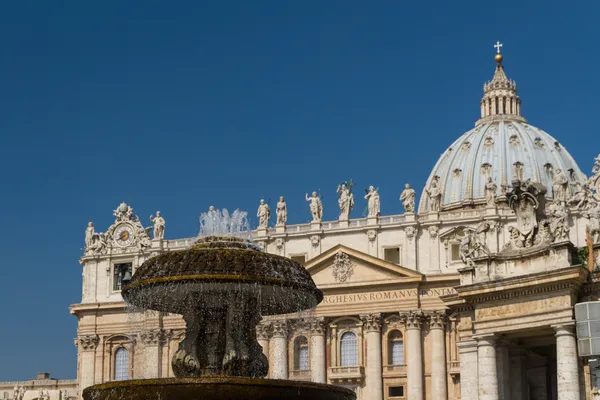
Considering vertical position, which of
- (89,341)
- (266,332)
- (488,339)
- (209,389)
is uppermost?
(266,332)

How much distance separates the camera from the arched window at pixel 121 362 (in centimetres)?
7806

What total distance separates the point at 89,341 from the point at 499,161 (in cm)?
5615

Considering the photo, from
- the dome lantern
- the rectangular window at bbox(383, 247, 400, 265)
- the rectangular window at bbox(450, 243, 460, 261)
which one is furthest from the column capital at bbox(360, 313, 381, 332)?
the dome lantern

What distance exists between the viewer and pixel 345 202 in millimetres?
73562

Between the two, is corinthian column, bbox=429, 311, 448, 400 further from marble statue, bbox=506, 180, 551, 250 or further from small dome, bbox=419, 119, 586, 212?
small dome, bbox=419, 119, 586, 212

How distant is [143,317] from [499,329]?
10.5 meters

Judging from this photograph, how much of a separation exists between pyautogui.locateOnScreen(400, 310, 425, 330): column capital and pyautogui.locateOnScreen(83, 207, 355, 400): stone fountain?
47.4 m

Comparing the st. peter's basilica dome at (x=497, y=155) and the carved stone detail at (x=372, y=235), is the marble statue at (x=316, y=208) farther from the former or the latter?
the st. peter's basilica dome at (x=497, y=155)

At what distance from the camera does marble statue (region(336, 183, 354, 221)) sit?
73375 millimetres

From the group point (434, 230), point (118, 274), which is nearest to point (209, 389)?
point (434, 230)

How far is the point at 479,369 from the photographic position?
31750 millimetres

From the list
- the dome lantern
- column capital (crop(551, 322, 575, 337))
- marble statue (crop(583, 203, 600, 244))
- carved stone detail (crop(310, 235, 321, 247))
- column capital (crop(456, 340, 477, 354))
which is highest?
the dome lantern

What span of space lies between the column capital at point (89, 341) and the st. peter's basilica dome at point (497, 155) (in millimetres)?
46076

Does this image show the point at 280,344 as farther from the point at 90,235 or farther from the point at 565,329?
the point at 565,329
